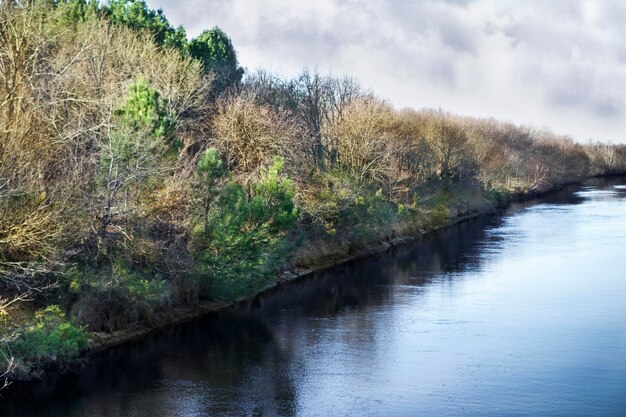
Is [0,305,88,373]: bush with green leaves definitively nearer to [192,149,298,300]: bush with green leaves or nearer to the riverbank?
the riverbank

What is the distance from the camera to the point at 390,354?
32.3 meters

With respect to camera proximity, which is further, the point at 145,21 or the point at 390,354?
the point at 145,21

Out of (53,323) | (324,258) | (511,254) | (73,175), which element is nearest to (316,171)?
(324,258)

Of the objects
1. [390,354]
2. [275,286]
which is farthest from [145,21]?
[390,354]

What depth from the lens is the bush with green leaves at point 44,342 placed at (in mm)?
26438

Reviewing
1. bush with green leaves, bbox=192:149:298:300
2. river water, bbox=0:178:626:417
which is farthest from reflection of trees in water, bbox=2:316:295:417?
bush with green leaves, bbox=192:149:298:300

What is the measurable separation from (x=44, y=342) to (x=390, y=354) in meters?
13.6

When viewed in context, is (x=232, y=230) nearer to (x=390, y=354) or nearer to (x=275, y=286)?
(x=275, y=286)

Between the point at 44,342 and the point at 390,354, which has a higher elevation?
the point at 44,342

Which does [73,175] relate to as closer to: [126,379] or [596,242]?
[126,379]

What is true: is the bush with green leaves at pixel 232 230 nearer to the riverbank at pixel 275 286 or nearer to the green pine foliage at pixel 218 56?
the riverbank at pixel 275 286

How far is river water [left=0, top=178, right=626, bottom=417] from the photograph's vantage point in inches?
1019

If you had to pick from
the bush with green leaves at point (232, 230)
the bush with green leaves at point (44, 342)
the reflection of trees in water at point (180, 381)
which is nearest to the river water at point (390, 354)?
the reflection of trees in water at point (180, 381)

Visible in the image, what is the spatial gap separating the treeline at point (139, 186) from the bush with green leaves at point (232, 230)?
8 cm
